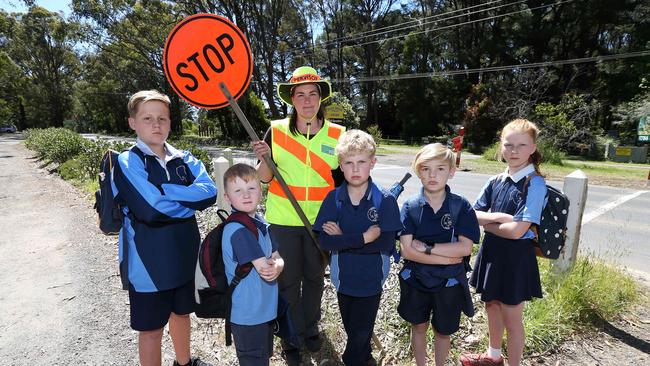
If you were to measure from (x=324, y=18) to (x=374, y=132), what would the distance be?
25037 millimetres

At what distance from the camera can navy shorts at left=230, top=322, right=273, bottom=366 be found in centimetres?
219

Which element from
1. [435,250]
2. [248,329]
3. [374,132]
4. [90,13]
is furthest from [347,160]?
[90,13]

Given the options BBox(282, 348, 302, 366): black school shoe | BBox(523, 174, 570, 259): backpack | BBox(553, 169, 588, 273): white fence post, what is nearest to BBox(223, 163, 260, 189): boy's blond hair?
BBox(282, 348, 302, 366): black school shoe

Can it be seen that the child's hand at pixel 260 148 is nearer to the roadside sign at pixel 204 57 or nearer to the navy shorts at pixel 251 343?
the roadside sign at pixel 204 57

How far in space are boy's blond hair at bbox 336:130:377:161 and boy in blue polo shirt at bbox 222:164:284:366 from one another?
0.56 metres

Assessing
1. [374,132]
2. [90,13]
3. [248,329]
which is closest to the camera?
[248,329]

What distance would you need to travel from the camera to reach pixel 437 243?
2.35 meters

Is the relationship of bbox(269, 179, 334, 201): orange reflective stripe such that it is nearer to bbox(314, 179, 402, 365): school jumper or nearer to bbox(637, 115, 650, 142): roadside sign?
bbox(314, 179, 402, 365): school jumper

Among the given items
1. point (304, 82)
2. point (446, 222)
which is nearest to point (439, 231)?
point (446, 222)

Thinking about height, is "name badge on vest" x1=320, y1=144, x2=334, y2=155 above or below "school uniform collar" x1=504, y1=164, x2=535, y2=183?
above

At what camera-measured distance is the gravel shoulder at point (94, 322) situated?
118 inches

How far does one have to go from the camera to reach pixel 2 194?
33.6 ft

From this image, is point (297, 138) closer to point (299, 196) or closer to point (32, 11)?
point (299, 196)

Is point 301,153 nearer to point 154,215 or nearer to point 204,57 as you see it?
point 204,57
